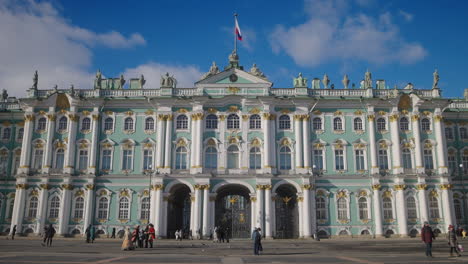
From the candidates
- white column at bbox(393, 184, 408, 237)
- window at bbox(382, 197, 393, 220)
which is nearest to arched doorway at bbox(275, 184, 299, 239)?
window at bbox(382, 197, 393, 220)

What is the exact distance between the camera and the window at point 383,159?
4934cm

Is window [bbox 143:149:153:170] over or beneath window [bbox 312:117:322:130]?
beneath

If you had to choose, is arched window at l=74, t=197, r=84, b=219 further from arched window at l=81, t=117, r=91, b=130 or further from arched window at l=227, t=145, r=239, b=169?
arched window at l=227, t=145, r=239, b=169

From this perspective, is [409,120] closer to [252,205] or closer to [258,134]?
[258,134]

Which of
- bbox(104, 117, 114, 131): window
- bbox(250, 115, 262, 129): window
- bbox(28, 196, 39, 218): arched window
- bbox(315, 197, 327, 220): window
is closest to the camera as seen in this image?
bbox(315, 197, 327, 220): window

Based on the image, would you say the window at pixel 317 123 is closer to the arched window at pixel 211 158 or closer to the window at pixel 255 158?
the window at pixel 255 158

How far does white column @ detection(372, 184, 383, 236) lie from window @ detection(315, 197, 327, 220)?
5.40 metres

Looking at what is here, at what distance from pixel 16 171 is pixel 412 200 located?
150 feet

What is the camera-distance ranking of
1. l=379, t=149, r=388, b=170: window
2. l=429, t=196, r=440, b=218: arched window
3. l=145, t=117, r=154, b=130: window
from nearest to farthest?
l=429, t=196, r=440, b=218: arched window < l=379, t=149, r=388, b=170: window < l=145, t=117, r=154, b=130: window

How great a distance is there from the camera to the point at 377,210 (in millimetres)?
47531

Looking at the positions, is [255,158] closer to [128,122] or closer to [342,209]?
[342,209]

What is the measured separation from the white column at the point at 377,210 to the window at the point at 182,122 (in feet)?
72.5

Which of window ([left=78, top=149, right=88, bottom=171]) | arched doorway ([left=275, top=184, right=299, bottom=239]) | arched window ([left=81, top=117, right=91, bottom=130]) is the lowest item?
arched doorway ([left=275, top=184, right=299, bottom=239])

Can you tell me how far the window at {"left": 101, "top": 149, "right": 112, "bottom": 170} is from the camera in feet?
164
